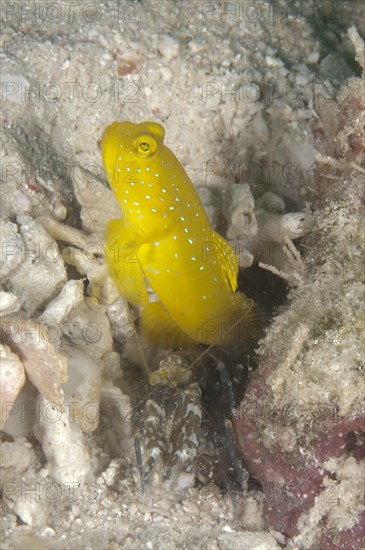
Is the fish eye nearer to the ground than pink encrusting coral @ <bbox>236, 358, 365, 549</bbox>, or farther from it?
farther from it

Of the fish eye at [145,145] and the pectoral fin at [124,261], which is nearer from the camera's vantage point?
the fish eye at [145,145]

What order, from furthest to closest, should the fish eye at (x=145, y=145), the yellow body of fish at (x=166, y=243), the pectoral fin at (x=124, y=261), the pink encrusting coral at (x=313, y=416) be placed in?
the pectoral fin at (x=124, y=261) < the yellow body of fish at (x=166, y=243) < the fish eye at (x=145, y=145) < the pink encrusting coral at (x=313, y=416)

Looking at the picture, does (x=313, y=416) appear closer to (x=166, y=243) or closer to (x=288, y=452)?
(x=288, y=452)

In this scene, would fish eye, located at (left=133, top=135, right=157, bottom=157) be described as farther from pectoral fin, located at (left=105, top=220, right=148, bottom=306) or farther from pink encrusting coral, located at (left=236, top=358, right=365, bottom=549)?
pink encrusting coral, located at (left=236, top=358, right=365, bottom=549)

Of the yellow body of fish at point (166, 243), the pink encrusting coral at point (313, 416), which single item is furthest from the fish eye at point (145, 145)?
the pink encrusting coral at point (313, 416)

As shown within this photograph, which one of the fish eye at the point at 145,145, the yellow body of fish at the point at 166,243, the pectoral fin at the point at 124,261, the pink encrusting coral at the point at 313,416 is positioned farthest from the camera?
the pectoral fin at the point at 124,261

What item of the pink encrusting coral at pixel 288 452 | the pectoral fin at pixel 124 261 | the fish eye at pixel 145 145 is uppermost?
the fish eye at pixel 145 145

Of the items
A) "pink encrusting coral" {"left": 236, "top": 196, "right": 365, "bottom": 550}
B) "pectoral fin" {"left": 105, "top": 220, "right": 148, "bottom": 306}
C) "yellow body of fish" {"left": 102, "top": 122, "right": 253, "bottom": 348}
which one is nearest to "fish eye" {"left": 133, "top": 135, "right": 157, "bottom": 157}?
"yellow body of fish" {"left": 102, "top": 122, "right": 253, "bottom": 348}

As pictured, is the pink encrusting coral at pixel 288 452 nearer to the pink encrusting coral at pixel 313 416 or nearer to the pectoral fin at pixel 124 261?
the pink encrusting coral at pixel 313 416

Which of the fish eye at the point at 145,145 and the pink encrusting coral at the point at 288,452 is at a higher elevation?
the fish eye at the point at 145,145
